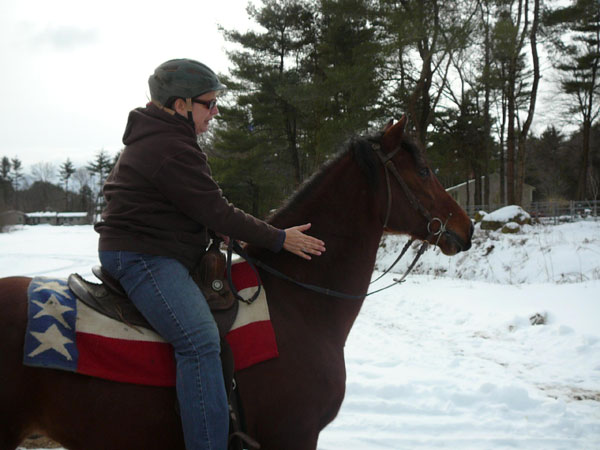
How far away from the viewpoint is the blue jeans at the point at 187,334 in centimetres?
187

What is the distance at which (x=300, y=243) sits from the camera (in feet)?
7.42

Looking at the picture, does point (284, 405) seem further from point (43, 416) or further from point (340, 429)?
point (340, 429)

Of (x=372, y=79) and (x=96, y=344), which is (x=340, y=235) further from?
(x=372, y=79)

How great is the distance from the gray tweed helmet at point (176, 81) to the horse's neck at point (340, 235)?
0.87 metres

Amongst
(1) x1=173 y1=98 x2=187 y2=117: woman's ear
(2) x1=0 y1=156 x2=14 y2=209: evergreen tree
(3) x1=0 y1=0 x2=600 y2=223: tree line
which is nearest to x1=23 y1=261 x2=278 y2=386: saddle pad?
(1) x1=173 y1=98 x2=187 y2=117: woman's ear

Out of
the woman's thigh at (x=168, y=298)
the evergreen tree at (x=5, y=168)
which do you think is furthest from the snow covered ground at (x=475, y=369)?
the evergreen tree at (x=5, y=168)

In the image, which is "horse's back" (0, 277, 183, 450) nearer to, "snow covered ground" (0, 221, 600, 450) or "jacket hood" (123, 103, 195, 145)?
"jacket hood" (123, 103, 195, 145)

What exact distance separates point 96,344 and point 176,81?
133 centimetres

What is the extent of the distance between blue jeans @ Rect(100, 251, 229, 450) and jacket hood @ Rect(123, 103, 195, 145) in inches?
23.2

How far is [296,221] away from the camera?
98.0 inches

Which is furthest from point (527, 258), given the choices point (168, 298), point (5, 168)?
point (5, 168)

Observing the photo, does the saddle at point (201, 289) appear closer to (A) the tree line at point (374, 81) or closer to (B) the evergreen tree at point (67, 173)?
(A) the tree line at point (374, 81)

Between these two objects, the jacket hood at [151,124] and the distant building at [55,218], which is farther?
the distant building at [55,218]

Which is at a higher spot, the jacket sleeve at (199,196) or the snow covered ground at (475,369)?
the jacket sleeve at (199,196)
